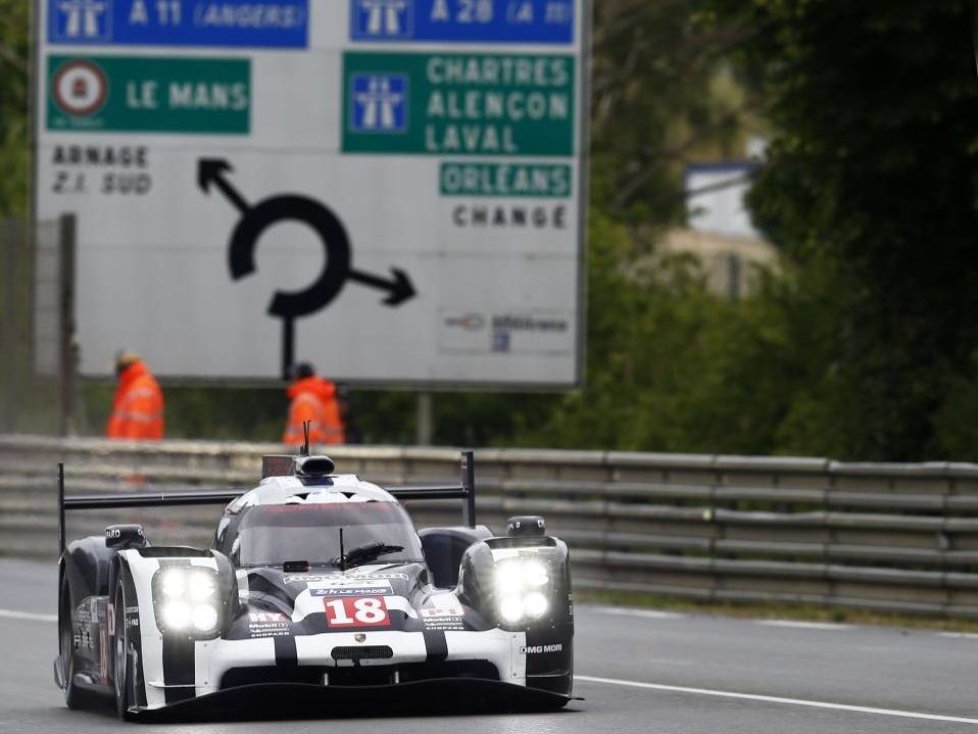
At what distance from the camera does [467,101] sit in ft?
92.1

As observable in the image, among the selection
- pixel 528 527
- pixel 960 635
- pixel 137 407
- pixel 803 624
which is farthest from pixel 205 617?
pixel 137 407

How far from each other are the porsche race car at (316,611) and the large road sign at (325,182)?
52.9 feet

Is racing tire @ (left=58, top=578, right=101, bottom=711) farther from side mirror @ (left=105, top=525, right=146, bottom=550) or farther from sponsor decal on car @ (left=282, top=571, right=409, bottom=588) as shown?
sponsor decal on car @ (left=282, top=571, right=409, bottom=588)

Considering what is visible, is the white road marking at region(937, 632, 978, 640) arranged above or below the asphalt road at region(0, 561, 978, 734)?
below

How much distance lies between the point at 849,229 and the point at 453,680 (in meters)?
15.3

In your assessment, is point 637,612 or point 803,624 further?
point 637,612

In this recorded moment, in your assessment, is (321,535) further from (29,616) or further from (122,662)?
(29,616)

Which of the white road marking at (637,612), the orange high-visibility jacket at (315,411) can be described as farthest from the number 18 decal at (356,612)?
the orange high-visibility jacket at (315,411)

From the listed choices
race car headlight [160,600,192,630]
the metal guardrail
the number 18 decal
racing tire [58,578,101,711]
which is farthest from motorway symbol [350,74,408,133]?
race car headlight [160,600,192,630]

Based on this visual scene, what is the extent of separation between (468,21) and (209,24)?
2.78 meters

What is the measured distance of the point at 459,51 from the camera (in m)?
28.1

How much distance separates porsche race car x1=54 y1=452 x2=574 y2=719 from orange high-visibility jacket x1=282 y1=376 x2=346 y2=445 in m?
13.3

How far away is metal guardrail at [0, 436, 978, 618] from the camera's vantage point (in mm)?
17609

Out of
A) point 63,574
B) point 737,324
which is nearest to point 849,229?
point 737,324
